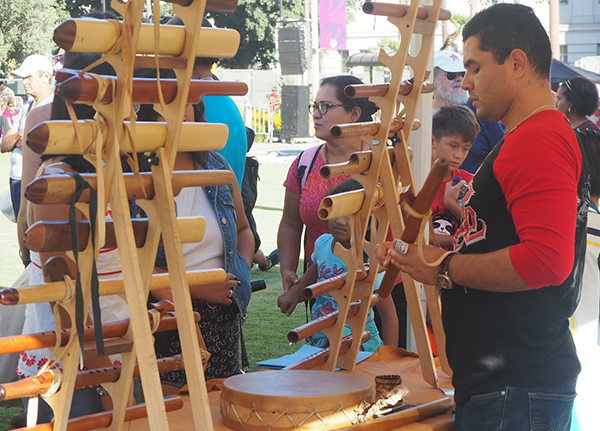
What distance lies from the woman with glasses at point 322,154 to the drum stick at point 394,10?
75 cm

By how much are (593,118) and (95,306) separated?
4445 millimetres

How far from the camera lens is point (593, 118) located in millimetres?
5102

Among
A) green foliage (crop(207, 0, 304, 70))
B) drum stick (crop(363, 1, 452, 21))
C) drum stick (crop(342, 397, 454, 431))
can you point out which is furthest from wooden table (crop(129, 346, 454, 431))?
green foliage (crop(207, 0, 304, 70))

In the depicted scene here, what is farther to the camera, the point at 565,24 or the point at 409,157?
the point at 565,24

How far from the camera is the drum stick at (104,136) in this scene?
1.38 metres

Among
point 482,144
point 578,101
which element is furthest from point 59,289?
point 578,101

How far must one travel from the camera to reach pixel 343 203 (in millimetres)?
2152

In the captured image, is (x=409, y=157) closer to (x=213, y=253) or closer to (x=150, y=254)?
(x=213, y=253)

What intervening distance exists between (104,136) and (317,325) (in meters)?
1.06

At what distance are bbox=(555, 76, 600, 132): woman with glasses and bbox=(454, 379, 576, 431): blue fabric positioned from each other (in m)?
3.28

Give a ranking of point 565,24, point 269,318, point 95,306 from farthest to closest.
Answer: point 565,24
point 269,318
point 95,306

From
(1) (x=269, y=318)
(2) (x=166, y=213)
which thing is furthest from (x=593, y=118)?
(2) (x=166, y=213)

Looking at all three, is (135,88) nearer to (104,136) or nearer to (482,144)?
(104,136)

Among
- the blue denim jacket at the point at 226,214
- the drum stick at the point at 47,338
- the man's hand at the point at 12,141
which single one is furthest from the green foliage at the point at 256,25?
the drum stick at the point at 47,338
